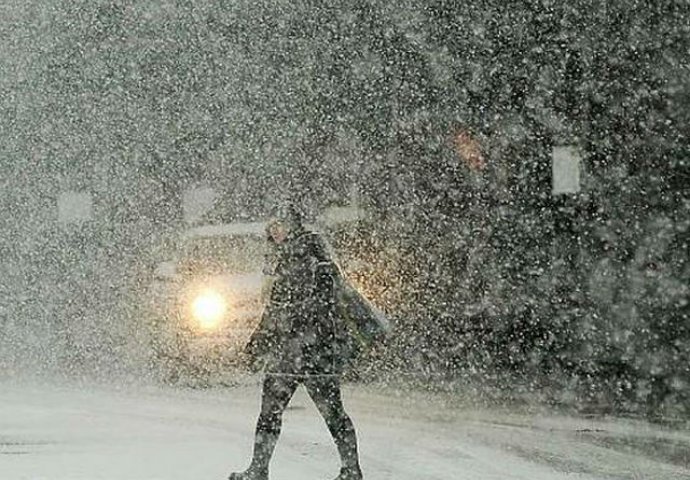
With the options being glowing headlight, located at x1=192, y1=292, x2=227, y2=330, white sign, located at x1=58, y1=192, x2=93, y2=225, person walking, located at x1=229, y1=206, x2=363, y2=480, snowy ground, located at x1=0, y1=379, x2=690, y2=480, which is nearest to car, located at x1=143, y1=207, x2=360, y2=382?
glowing headlight, located at x1=192, y1=292, x2=227, y2=330

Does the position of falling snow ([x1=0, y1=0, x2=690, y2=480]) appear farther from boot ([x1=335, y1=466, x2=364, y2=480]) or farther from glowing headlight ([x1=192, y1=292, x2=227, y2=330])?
boot ([x1=335, y1=466, x2=364, y2=480])

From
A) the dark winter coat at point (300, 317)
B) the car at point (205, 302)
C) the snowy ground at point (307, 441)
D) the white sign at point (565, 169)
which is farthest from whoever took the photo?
the white sign at point (565, 169)

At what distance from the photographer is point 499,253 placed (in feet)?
53.9

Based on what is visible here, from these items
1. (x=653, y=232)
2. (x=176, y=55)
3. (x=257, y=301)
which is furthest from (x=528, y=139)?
(x=176, y=55)

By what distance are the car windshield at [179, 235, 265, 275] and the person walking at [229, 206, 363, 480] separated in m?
5.45

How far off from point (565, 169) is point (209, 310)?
6.78 m

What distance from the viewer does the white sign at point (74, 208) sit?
85.9ft

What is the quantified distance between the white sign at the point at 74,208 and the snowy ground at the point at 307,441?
15.1 metres

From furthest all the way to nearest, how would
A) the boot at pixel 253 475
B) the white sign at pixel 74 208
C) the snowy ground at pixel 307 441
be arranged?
the white sign at pixel 74 208
the snowy ground at pixel 307 441
the boot at pixel 253 475

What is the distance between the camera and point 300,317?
6.43 meters

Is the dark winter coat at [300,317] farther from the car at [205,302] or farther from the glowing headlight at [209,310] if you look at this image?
the glowing headlight at [209,310]

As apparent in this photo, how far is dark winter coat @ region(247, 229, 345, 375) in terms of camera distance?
6391 millimetres

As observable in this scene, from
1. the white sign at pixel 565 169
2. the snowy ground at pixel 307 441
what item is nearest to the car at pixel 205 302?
the snowy ground at pixel 307 441

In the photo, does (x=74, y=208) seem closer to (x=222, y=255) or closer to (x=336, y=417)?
(x=222, y=255)
